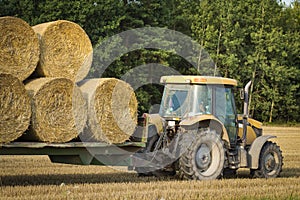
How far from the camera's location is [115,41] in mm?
33000

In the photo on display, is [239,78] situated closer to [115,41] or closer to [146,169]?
[115,41]

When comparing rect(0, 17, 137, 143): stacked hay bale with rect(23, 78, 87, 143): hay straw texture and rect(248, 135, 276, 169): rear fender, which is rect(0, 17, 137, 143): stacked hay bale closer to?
rect(23, 78, 87, 143): hay straw texture

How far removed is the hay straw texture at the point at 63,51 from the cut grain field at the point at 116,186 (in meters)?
1.81

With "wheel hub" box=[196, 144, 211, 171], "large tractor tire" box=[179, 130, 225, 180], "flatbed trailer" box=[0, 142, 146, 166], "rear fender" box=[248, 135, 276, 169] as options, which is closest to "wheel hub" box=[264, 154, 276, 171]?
"rear fender" box=[248, 135, 276, 169]

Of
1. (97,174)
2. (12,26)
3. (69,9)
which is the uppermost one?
(69,9)

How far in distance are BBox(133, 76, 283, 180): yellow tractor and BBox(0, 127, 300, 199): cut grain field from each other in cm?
36

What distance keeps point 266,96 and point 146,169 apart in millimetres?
35038

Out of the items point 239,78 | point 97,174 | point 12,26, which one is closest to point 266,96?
point 239,78

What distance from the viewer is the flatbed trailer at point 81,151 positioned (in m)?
8.69

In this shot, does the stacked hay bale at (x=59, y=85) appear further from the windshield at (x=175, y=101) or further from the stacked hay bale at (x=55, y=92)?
the windshield at (x=175, y=101)

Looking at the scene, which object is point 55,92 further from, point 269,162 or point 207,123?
point 269,162

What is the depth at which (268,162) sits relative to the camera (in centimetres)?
1156

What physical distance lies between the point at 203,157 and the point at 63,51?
3.15m

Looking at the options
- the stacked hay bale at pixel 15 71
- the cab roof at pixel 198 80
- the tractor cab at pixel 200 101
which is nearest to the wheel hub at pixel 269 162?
the tractor cab at pixel 200 101
